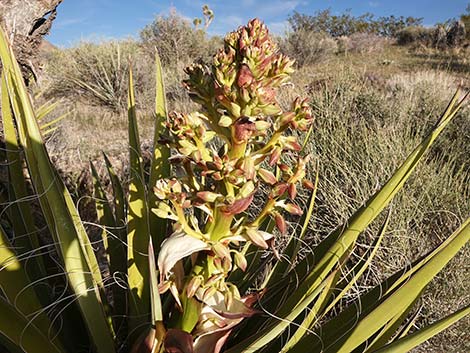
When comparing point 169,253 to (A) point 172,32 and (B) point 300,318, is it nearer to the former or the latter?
(B) point 300,318

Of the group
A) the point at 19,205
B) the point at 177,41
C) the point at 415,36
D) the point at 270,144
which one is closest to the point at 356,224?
the point at 270,144

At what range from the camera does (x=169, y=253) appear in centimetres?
85

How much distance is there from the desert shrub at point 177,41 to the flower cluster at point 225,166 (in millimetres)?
11569

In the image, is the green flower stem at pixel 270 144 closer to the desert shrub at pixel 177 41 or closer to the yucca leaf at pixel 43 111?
the yucca leaf at pixel 43 111

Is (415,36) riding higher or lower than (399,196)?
higher

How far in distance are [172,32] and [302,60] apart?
4.16 meters

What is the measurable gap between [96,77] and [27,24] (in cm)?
725

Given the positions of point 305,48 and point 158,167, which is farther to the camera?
point 305,48

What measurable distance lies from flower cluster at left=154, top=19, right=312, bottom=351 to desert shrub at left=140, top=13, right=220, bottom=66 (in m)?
11.6

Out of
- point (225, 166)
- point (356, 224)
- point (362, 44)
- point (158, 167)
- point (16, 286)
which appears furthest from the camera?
point (362, 44)

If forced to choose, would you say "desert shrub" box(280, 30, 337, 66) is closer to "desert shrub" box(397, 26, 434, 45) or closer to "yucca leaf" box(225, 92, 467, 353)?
"desert shrub" box(397, 26, 434, 45)

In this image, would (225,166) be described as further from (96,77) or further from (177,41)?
(177,41)

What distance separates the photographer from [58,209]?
93 centimetres

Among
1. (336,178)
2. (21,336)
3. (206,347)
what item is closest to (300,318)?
(206,347)
